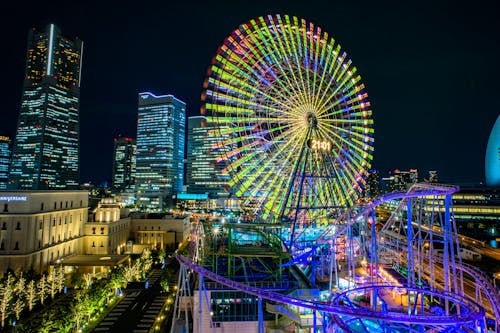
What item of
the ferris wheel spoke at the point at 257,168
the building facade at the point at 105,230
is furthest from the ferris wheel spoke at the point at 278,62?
the building facade at the point at 105,230

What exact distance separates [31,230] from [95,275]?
36.5 feet

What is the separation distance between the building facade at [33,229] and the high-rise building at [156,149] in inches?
4458

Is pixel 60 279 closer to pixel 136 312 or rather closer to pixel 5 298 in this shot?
pixel 5 298

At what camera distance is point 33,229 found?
50.0 metres

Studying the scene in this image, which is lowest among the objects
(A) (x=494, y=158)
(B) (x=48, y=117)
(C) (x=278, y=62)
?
(A) (x=494, y=158)

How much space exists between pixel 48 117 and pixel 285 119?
139 metres

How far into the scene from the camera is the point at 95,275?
51625mm

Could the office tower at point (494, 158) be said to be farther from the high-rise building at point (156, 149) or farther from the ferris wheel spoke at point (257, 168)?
the high-rise building at point (156, 149)

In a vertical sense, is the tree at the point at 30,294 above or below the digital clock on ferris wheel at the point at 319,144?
below

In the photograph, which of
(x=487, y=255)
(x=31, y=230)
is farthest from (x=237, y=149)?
(x=487, y=255)

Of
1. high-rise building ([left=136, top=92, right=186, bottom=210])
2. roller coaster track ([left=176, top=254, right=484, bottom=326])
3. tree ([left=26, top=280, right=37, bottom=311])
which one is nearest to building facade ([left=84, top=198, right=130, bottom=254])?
tree ([left=26, top=280, right=37, bottom=311])

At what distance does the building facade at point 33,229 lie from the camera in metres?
48.2

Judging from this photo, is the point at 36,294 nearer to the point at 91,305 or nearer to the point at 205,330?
the point at 91,305

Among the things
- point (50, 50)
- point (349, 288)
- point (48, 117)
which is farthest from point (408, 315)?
point (50, 50)
